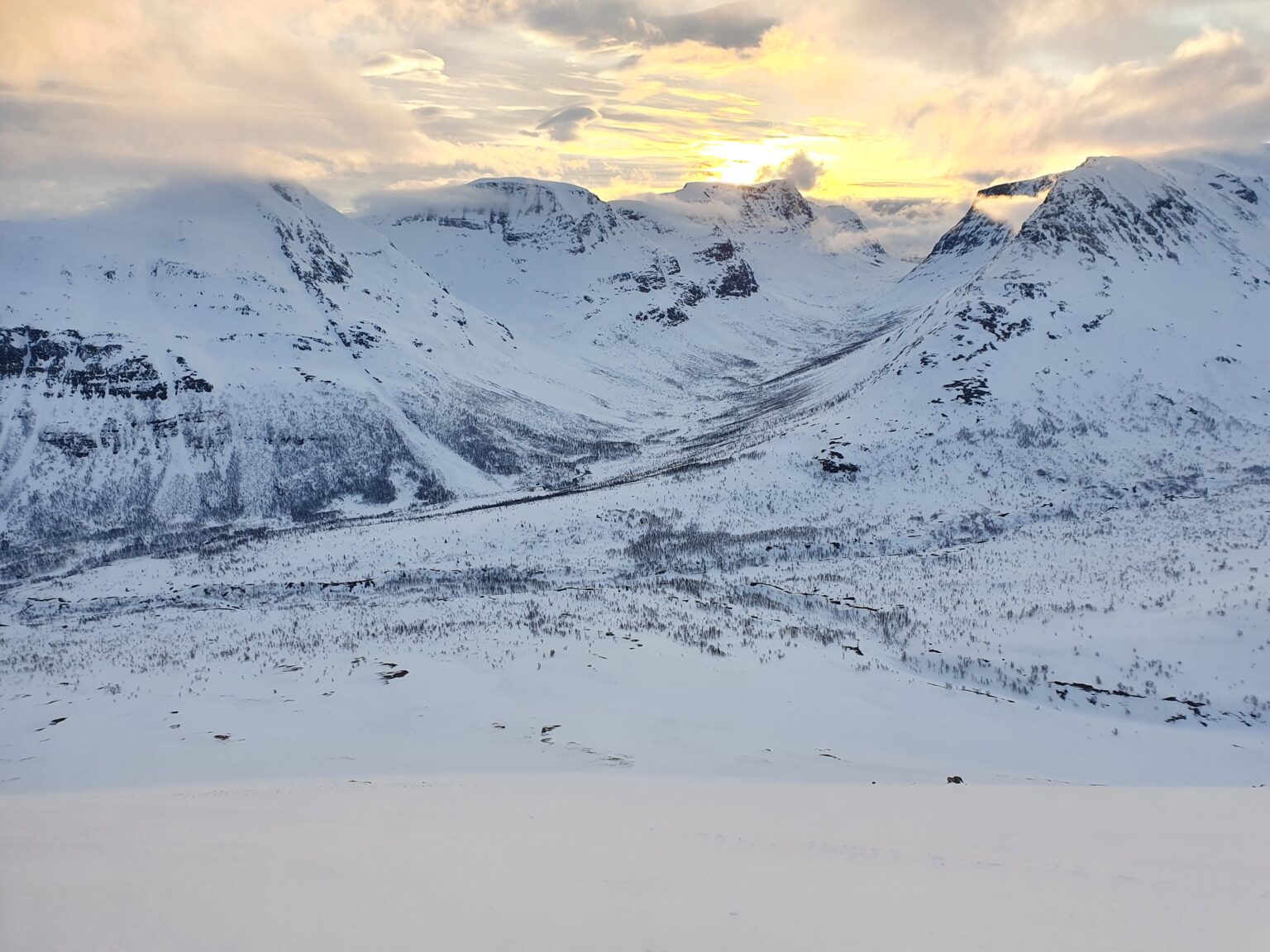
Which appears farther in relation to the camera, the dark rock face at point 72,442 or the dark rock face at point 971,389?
the dark rock face at point 72,442

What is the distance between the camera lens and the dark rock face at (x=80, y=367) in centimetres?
→ 6712

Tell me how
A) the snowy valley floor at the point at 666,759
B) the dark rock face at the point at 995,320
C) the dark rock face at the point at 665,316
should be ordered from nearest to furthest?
the snowy valley floor at the point at 666,759 → the dark rock face at the point at 995,320 → the dark rock face at the point at 665,316

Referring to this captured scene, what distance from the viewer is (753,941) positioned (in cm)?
492

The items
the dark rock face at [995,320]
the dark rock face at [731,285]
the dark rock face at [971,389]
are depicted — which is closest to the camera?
the dark rock face at [971,389]

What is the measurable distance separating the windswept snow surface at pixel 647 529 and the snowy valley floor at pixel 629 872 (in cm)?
250

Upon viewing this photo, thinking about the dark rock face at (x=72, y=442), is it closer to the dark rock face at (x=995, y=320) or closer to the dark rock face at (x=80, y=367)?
the dark rock face at (x=80, y=367)

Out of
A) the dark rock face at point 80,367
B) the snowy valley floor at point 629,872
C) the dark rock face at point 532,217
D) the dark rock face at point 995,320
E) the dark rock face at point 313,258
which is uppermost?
the dark rock face at point 532,217

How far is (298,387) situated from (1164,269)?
79.0 meters

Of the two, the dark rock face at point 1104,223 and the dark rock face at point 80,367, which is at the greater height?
the dark rock face at point 1104,223

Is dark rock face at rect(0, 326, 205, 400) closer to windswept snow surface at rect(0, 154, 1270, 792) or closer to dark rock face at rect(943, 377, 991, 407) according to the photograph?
windswept snow surface at rect(0, 154, 1270, 792)

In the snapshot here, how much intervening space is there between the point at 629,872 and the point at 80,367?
78692 mm

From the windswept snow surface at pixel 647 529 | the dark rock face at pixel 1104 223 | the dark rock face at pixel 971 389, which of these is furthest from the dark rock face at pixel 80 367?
the dark rock face at pixel 1104 223

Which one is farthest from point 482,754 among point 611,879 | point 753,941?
point 753,941

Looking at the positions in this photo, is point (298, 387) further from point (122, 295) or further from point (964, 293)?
point (964, 293)
